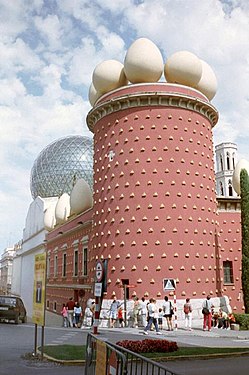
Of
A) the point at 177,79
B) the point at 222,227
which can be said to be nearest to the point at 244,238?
the point at 222,227

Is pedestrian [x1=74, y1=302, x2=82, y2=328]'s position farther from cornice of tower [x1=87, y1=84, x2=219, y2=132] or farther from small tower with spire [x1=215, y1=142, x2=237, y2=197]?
small tower with spire [x1=215, y1=142, x2=237, y2=197]

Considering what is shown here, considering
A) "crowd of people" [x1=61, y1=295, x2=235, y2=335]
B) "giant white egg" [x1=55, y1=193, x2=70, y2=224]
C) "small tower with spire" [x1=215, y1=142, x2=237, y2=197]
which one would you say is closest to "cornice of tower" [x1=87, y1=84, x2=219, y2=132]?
"crowd of people" [x1=61, y1=295, x2=235, y2=335]

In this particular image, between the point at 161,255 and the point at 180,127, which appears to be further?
the point at 180,127

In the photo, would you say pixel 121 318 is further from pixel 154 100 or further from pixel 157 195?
pixel 154 100

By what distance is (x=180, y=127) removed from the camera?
25.8 m

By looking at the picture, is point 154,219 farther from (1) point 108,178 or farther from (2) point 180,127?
(2) point 180,127

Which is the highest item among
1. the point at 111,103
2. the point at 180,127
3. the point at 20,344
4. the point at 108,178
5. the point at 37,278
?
the point at 111,103

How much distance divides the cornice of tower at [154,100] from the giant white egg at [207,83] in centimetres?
178

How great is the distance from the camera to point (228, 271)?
1134 inches

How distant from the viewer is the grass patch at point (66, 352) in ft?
40.1

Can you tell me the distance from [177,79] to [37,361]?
763 inches

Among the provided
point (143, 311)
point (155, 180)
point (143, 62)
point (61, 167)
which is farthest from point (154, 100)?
point (61, 167)

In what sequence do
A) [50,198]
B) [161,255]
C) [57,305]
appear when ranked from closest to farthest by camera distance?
[161,255]
[57,305]
[50,198]

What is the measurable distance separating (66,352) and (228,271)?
17944 millimetres
